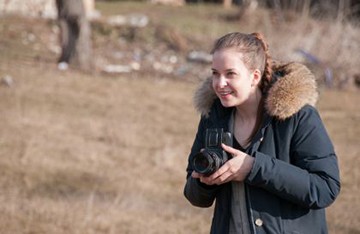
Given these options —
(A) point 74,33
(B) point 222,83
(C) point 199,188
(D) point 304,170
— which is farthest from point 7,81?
(D) point 304,170

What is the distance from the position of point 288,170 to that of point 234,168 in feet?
0.61

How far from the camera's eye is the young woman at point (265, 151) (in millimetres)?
2484

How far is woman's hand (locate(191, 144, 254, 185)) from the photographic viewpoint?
97.0 inches

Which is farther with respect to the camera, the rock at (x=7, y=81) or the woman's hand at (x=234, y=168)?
the rock at (x=7, y=81)

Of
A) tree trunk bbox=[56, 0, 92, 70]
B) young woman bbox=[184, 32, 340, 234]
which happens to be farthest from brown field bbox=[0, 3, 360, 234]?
young woman bbox=[184, 32, 340, 234]

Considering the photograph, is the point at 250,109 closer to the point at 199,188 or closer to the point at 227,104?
the point at 227,104

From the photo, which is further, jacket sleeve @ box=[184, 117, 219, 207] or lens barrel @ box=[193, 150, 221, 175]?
jacket sleeve @ box=[184, 117, 219, 207]

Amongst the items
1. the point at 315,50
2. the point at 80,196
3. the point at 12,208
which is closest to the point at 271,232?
the point at 12,208

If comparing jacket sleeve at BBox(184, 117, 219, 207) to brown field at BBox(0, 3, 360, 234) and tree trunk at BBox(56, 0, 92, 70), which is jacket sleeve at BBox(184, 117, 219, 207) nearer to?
brown field at BBox(0, 3, 360, 234)

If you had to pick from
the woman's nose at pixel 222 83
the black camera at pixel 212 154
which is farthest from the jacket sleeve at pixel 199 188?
the woman's nose at pixel 222 83

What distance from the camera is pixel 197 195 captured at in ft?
8.79

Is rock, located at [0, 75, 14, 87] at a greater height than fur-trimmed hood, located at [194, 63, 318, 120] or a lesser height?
lesser

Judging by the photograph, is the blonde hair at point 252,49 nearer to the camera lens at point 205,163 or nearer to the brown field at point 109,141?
the camera lens at point 205,163

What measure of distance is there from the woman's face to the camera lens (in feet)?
0.68
